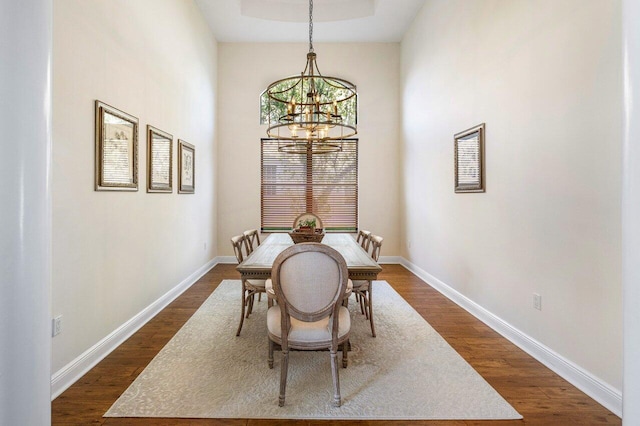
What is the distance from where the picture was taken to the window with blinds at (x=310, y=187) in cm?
618

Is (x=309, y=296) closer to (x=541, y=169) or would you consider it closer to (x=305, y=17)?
(x=541, y=169)

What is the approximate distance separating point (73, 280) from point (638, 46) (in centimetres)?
308

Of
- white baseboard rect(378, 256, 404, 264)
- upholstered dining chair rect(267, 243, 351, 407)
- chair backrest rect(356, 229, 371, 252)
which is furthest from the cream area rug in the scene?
white baseboard rect(378, 256, 404, 264)

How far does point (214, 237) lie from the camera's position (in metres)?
5.93

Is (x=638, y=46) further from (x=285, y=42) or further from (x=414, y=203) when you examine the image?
(x=285, y=42)

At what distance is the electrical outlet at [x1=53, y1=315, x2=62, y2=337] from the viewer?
6.84ft

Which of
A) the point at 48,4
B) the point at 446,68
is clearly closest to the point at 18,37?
the point at 48,4

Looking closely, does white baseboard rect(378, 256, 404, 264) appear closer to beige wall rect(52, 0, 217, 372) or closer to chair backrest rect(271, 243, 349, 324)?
beige wall rect(52, 0, 217, 372)

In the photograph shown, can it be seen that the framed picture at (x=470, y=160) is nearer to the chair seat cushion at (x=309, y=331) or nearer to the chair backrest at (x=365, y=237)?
the chair backrest at (x=365, y=237)

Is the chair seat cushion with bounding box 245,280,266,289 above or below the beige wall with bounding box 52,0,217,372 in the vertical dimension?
below

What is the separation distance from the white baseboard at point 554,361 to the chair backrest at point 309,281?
1620mm

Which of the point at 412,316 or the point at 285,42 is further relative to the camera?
the point at 285,42

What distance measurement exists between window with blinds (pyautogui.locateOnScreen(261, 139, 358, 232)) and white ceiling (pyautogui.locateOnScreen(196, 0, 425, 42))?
184 centimetres

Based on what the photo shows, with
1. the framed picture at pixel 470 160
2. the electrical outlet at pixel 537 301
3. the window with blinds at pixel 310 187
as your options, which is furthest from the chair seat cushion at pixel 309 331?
the window with blinds at pixel 310 187
